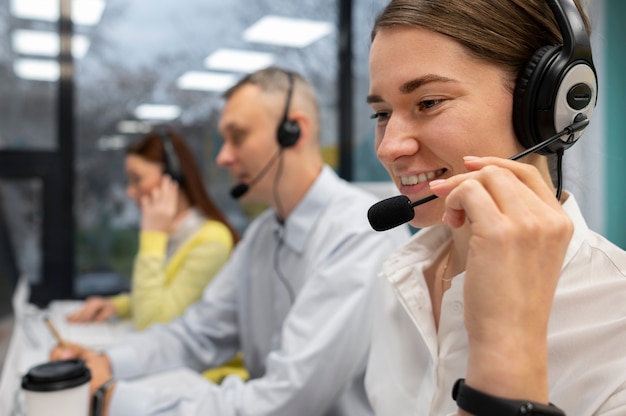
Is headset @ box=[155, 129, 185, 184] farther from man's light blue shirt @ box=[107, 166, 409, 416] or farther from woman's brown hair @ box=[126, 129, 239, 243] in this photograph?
man's light blue shirt @ box=[107, 166, 409, 416]

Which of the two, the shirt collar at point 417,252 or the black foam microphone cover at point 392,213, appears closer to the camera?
the black foam microphone cover at point 392,213

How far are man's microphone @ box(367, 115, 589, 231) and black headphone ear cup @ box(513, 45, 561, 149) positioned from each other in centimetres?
3

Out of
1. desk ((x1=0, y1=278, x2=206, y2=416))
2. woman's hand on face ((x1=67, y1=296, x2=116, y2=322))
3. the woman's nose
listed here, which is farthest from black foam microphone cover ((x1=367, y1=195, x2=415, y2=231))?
woman's hand on face ((x1=67, y1=296, x2=116, y2=322))

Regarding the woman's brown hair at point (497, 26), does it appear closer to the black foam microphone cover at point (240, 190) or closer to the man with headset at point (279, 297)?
the man with headset at point (279, 297)

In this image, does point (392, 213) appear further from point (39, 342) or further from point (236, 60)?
point (236, 60)

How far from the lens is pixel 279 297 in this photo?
138cm

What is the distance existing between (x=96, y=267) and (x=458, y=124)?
7.97 ft

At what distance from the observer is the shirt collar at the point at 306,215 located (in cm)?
130

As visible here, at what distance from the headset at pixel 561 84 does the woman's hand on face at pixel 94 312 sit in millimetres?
1733

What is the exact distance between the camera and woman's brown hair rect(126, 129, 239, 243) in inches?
81.9

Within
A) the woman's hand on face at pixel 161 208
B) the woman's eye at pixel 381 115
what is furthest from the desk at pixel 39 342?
the woman's eye at pixel 381 115

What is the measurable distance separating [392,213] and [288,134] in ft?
2.88

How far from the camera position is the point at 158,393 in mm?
1036

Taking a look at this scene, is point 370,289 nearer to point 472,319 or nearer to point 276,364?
point 276,364
